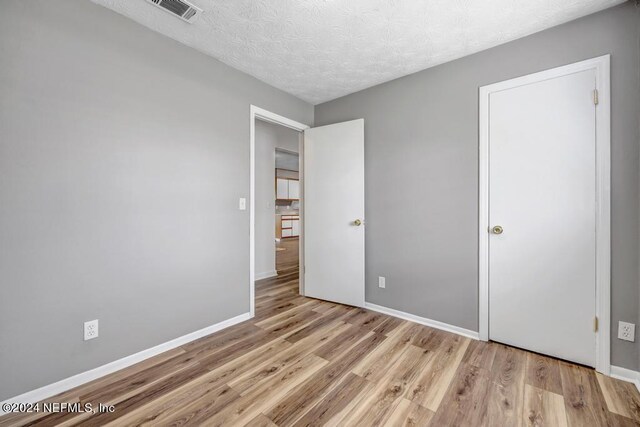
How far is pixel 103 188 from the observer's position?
1773 millimetres

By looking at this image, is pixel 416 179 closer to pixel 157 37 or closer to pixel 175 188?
pixel 175 188

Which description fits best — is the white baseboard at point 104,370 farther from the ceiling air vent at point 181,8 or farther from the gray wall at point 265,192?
the ceiling air vent at point 181,8

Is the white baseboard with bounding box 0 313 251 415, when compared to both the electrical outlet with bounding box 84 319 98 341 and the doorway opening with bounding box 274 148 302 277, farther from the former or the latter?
the doorway opening with bounding box 274 148 302 277

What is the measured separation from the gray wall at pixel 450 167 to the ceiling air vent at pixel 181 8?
71.5 inches

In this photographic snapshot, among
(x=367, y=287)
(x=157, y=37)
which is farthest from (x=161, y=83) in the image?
(x=367, y=287)

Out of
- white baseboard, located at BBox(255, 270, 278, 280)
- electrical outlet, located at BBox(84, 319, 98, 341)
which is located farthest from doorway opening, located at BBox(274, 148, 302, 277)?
electrical outlet, located at BBox(84, 319, 98, 341)

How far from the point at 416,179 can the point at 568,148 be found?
1.11 meters

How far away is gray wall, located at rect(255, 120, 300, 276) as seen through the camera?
4.28 m

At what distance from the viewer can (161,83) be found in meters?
2.06

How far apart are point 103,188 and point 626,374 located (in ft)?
12.1

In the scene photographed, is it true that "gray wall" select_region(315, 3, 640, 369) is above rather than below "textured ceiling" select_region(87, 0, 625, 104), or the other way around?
below

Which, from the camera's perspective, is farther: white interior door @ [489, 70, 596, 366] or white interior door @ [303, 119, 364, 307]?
white interior door @ [303, 119, 364, 307]

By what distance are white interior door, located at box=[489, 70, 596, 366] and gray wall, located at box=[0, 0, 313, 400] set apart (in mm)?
2404

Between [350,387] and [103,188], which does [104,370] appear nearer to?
[103,188]
